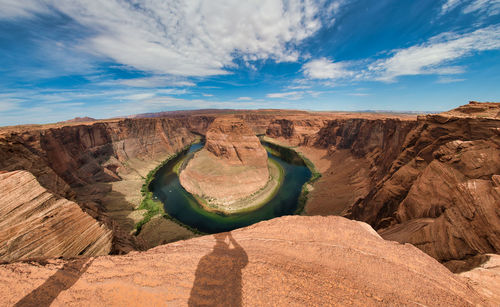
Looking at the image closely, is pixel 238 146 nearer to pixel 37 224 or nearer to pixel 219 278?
pixel 37 224

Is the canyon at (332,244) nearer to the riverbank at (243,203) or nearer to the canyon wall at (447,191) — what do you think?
the canyon wall at (447,191)

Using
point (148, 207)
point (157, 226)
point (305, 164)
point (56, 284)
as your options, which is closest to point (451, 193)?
point (56, 284)

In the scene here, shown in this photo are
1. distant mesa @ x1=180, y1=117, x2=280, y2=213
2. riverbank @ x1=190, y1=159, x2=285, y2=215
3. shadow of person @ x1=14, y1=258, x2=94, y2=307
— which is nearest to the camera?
shadow of person @ x1=14, y1=258, x2=94, y2=307

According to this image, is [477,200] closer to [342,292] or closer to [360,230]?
[360,230]

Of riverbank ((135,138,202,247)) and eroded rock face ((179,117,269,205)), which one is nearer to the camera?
riverbank ((135,138,202,247))

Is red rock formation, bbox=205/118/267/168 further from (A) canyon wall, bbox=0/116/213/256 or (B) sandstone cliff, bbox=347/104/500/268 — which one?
(B) sandstone cliff, bbox=347/104/500/268

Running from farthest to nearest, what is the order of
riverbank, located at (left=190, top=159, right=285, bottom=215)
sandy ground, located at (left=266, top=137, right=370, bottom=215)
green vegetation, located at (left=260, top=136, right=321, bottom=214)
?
green vegetation, located at (left=260, top=136, right=321, bottom=214), riverbank, located at (left=190, top=159, right=285, bottom=215), sandy ground, located at (left=266, top=137, right=370, bottom=215)

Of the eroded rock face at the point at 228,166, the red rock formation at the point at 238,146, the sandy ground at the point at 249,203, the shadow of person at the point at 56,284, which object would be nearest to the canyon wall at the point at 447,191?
the sandy ground at the point at 249,203

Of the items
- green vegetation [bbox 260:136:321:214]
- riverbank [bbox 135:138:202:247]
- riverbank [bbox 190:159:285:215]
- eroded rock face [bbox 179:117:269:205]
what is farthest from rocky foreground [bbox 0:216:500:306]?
eroded rock face [bbox 179:117:269:205]
